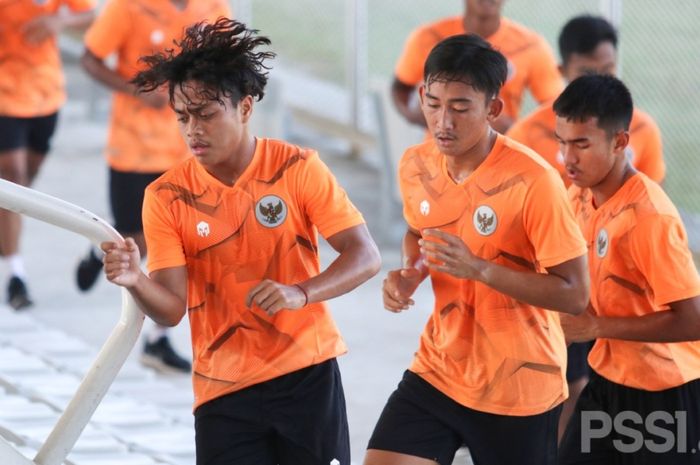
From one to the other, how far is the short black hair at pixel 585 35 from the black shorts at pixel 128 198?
2.33 m

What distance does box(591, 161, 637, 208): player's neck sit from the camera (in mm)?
4293

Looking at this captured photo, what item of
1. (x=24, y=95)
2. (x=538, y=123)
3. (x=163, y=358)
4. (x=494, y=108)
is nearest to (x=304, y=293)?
(x=494, y=108)

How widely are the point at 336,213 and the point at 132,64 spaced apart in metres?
3.58

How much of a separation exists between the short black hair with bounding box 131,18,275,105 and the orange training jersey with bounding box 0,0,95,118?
13.5 feet

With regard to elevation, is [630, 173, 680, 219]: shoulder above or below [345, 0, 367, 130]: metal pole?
below

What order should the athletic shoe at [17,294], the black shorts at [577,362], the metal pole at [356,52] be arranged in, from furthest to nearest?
the metal pole at [356,52] → the athletic shoe at [17,294] → the black shorts at [577,362]

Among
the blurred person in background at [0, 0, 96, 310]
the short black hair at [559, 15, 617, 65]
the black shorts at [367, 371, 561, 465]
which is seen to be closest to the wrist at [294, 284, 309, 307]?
the black shorts at [367, 371, 561, 465]

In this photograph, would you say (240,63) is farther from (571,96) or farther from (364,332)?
(364,332)

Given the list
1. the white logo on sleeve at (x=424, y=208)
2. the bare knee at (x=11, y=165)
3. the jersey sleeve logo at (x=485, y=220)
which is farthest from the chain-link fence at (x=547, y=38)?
the jersey sleeve logo at (x=485, y=220)

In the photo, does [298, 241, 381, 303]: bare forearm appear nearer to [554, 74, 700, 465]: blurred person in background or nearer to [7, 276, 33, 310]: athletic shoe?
[554, 74, 700, 465]: blurred person in background

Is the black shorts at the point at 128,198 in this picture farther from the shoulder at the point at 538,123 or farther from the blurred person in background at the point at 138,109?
the shoulder at the point at 538,123

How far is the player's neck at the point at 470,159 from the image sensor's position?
13.3 feet

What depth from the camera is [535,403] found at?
403cm

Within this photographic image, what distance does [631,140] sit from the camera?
5.57 m
